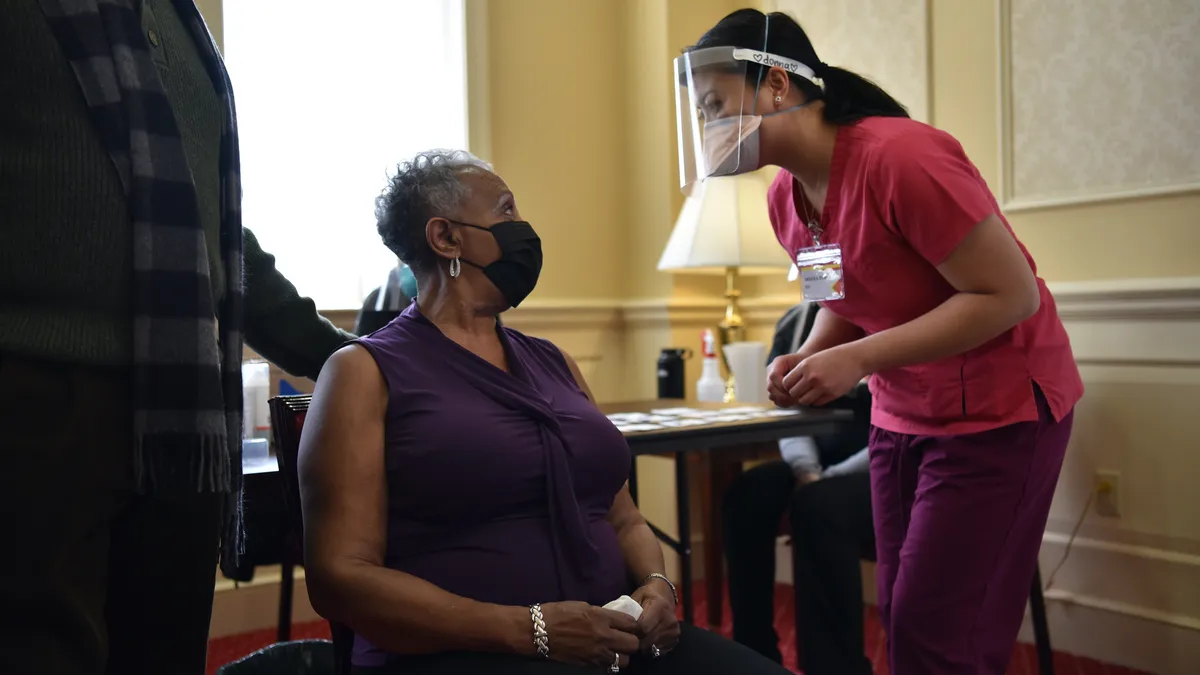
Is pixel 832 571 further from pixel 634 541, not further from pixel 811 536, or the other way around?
pixel 634 541

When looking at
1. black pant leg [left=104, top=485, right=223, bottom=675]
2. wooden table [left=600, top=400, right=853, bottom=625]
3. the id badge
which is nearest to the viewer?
black pant leg [left=104, top=485, right=223, bottom=675]

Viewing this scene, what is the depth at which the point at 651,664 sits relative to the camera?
1274 millimetres

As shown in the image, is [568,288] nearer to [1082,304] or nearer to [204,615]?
[1082,304]

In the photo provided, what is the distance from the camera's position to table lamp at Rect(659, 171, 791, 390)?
10.6ft

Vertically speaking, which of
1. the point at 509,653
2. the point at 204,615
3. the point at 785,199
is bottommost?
the point at 509,653

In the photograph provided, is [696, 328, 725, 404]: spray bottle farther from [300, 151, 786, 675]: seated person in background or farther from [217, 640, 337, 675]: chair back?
[217, 640, 337, 675]: chair back

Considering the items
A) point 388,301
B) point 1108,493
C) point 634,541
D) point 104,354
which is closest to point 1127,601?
point 1108,493

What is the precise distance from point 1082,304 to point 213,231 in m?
2.31

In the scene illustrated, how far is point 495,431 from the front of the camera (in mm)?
1304

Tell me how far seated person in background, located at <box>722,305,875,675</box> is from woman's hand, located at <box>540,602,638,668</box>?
1.09 metres

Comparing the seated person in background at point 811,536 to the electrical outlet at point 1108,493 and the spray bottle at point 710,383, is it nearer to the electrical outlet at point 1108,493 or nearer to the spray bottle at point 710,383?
the spray bottle at point 710,383

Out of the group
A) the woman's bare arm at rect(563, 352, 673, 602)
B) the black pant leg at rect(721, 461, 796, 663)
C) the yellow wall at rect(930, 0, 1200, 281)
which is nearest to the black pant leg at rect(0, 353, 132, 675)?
the woman's bare arm at rect(563, 352, 673, 602)

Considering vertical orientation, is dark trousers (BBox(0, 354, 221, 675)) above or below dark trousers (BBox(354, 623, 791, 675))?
above

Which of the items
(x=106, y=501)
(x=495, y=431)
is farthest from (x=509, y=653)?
(x=106, y=501)
